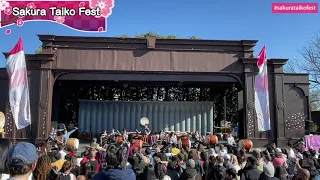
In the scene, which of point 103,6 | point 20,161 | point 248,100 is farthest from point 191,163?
point 103,6

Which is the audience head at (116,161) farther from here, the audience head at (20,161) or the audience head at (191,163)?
the audience head at (191,163)

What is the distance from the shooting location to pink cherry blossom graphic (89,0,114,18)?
57.6 ft

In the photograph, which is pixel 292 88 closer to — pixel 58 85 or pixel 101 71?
pixel 101 71

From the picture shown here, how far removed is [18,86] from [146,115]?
32.8ft

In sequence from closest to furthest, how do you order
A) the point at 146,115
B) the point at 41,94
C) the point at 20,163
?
the point at 20,163 < the point at 41,94 < the point at 146,115

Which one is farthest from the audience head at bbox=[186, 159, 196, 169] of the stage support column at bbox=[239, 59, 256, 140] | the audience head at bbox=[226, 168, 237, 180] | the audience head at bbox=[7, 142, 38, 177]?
the stage support column at bbox=[239, 59, 256, 140]

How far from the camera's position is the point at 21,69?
14.2 meters

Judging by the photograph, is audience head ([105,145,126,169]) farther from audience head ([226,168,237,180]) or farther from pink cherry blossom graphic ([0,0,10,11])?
pink cherry blossom graphic ([0,0,10,11])

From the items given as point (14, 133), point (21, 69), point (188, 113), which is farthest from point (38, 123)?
point (188, 113)

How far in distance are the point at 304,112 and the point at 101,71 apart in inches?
470

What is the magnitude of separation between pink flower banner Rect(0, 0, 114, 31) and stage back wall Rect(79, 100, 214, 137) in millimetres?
6320

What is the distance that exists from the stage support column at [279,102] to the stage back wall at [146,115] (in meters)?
5.98

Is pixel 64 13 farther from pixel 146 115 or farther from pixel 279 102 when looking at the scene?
pixel 279 102

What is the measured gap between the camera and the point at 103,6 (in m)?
17.6
